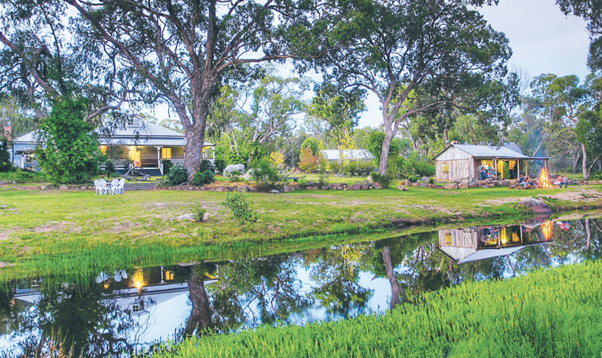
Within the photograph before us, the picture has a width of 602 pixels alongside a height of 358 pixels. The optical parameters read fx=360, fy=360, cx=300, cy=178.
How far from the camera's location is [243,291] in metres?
6.19

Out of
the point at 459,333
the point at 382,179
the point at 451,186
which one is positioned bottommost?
the point at 459,333

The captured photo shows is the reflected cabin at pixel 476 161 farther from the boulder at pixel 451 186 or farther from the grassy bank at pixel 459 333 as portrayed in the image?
the grassy bank at pixel 459 333

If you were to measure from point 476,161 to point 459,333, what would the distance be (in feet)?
120

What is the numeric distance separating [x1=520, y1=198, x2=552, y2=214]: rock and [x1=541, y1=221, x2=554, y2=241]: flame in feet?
9.47

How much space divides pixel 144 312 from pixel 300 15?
21.1m

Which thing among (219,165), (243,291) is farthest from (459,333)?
(219,165)

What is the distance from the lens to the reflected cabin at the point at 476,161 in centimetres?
3581

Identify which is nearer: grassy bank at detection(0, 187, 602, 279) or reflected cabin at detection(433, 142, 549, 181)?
grassy bank at detection(0, 187, 602, 279)

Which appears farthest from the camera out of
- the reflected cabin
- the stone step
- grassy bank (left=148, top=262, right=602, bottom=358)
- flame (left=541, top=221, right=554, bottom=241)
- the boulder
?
the reflected cabin

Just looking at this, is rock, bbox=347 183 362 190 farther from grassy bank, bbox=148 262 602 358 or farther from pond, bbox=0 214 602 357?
grassy bank, bbox=148 262 602 358

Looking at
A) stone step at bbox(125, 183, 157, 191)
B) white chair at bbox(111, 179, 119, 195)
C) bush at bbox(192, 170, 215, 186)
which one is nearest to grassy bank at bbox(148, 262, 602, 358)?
white chair at bbox(111, 179, 119, 195)

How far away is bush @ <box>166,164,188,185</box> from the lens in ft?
73.5

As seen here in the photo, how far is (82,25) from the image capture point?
75.0 feet

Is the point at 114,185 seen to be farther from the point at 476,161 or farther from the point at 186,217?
the point at 476,161
